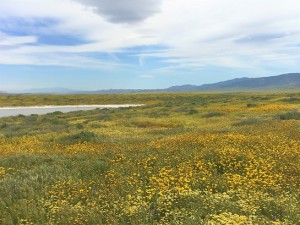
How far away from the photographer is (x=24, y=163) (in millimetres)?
12430

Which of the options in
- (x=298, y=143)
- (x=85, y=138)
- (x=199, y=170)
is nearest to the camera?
(x=199, y=170)

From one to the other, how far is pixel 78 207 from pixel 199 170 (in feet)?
14.6

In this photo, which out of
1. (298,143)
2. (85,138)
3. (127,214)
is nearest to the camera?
(127,214)

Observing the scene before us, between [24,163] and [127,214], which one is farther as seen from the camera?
[24,163]

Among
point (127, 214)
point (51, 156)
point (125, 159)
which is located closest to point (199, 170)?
point (125, 159)

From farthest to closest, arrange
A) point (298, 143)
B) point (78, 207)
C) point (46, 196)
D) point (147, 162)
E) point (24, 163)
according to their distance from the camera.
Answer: point (298, 143) → point (24, 163) → point (147, 162) → point (46, 196) → point (78, 207)

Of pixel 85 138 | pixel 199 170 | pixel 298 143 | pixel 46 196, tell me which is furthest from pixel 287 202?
pixel 85 138

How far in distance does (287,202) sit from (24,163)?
958 cm

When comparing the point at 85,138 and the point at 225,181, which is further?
the point at 85,138

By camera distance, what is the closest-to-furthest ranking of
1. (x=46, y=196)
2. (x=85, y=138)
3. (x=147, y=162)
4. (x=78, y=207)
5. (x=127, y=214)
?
(x=127, y=214) → (x=78, y=207) → (x=46, y=196) → (x=147, y=162) → (x=85, y=138)

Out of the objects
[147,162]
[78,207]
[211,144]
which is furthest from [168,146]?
[78,207]

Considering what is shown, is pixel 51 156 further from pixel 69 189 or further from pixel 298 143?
pixel 298 143

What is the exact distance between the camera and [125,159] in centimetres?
1227

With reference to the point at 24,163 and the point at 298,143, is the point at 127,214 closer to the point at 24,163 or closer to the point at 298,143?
the point at 24,163
